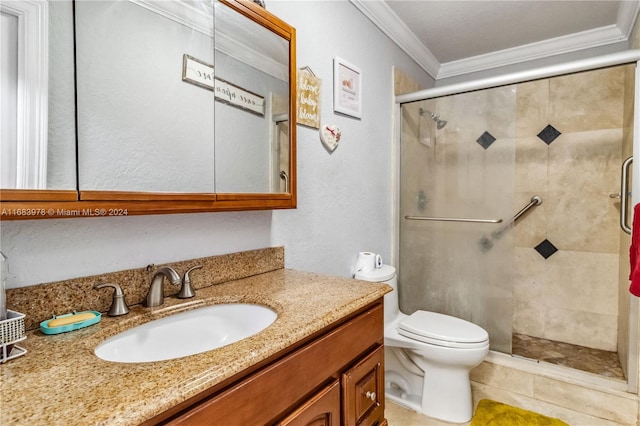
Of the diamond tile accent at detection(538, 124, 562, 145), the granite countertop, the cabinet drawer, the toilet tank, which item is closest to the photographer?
the granite countertop

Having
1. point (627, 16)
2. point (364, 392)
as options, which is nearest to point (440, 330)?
point (364, 392)

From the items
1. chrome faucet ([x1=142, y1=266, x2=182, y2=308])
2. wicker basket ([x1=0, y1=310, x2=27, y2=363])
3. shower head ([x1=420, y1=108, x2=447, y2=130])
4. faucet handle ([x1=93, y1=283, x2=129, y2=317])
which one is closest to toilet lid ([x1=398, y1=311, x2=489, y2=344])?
shower head ([x1=420, y1=108, x2=447, y2=130])

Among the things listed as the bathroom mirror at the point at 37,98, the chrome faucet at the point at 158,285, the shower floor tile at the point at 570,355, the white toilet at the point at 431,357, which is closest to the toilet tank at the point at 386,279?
the white toilet at the point at 431,357

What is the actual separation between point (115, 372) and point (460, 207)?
2060mm

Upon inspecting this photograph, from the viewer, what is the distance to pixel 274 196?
1.37 meters

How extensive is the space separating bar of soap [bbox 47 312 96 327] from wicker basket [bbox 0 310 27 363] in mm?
96

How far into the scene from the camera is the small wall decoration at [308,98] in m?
1.60

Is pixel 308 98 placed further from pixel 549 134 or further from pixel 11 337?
pixel 549 134

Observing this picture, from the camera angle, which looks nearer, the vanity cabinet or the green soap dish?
the vanity cabinet

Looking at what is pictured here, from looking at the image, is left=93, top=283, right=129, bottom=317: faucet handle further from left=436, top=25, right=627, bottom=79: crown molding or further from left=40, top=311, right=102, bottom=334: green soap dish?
left=436, top=25, right=627, bottom=79: crown molding

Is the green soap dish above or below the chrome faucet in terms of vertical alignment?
below

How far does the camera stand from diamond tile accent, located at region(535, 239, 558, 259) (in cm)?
261

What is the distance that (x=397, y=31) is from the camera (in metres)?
2.36

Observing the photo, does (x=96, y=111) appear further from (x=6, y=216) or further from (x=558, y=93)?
(x=558, y=93)
